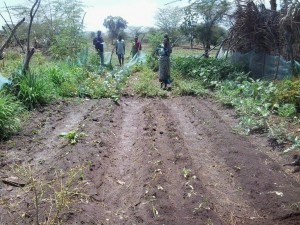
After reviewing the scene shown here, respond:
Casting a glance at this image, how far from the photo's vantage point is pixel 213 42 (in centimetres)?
2564

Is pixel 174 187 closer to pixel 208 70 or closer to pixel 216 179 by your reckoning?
pixel 216 179

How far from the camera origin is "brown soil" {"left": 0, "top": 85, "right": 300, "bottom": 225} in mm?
3414

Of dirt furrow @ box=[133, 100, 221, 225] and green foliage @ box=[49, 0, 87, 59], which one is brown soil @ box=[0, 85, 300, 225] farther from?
green foliage @ box=[49, 0, 87, 59]

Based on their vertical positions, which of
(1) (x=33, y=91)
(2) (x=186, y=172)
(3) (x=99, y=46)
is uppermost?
(3) (x=99, y=46)

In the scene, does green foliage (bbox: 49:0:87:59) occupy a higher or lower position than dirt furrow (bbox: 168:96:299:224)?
higher

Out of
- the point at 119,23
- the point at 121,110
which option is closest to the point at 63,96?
the point at 121,110

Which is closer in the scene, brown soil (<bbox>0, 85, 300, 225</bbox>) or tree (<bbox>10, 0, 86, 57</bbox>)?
brown soil (<bbox>0, 85, 300, 225</bbox>)

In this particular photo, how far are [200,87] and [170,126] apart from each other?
389 cm

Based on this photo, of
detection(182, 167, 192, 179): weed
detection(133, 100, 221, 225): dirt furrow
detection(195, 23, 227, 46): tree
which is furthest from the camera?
detection(195, 23, 227, 46): tree

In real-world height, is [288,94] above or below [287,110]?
above

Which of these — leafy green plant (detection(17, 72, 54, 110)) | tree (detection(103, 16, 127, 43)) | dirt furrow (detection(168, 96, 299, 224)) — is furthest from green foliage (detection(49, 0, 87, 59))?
tree (detection(103, 16, 127, 43))

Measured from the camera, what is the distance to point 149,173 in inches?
169

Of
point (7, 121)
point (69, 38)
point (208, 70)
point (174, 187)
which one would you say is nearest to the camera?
point (174, 187)

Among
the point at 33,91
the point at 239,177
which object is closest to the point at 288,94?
the point at 239,177
